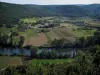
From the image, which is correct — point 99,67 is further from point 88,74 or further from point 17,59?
point 17,59

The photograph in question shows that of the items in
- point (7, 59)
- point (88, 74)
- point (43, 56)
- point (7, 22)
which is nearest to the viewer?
point (88, 74)

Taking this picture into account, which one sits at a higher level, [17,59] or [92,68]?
[92,68]

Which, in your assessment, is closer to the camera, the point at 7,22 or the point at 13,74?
the point at 13,74

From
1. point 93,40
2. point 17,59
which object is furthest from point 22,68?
point 93,40

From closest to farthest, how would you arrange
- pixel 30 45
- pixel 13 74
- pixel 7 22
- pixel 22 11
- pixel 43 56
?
1. pixel 13 74
2. pixel 43 56
3. pixel 30 45
4. pixel 7 22
5. pixel 22 11

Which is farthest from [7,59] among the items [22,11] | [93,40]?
[22,11]

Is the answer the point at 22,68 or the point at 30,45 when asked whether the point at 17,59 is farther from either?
the point at 30,45
